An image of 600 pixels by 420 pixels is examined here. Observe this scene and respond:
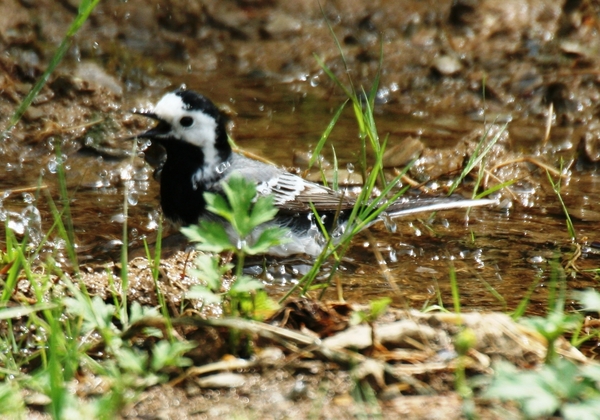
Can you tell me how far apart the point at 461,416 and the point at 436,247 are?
2693 mm

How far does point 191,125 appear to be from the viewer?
17.2 feet

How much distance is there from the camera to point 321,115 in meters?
7.28

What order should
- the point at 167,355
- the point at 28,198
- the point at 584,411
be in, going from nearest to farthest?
the point at 584,411 < the point at 167,355 < the point at 28,198

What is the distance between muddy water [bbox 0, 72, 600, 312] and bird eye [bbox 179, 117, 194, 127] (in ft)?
1.82

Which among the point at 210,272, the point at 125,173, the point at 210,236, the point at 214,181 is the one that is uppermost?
the point at 125,173

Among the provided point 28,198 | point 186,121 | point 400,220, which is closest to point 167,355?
point 186,121

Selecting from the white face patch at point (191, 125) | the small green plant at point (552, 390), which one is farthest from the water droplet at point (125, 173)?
the small green plant at point (552, 390)

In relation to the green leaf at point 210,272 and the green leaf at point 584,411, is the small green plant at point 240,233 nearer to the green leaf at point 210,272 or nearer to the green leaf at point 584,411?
the green leaf at point 210,272

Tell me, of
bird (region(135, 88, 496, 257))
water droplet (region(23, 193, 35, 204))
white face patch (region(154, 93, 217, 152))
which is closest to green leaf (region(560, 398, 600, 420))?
bird (region(135, 88, 496, 257))

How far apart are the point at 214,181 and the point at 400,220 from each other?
4.08 feet

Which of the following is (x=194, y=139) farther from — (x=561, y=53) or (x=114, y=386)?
(x=561, y=53)

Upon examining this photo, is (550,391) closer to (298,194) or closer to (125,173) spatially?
(298,194)

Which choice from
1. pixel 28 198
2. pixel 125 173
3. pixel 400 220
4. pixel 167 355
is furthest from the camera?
pixel 125 173

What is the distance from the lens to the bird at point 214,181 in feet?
16.8
